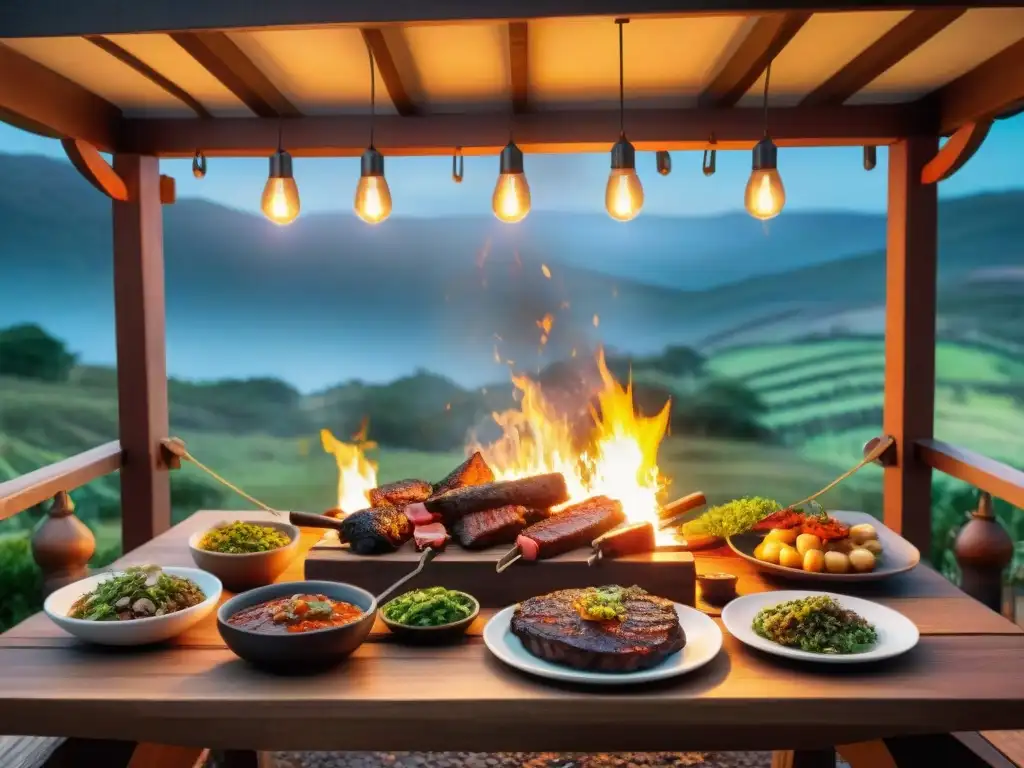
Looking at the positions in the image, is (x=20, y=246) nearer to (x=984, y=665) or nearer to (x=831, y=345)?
(x=831, y=345)

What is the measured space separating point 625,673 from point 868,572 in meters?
0.93

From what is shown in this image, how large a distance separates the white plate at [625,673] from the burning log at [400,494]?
61 cm

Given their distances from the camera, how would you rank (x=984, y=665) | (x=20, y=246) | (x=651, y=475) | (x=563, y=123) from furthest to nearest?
(x=20, y=246) < (x=563, y=123) < (x=651, y=475) < (x=984, y=665)

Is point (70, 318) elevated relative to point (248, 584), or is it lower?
elevated

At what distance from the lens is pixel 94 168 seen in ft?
11.4

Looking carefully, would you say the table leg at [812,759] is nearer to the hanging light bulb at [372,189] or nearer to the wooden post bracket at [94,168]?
the hanging light bulb at [372,189]

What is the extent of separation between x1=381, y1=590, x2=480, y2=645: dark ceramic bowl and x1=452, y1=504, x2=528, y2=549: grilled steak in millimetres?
307

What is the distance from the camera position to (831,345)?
782 centimetres

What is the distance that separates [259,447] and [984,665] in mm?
7188

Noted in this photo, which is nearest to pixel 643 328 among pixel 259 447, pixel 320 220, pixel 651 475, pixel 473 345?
pixel 473 345

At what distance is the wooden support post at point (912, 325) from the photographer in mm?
3658

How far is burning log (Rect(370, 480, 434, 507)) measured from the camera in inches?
102

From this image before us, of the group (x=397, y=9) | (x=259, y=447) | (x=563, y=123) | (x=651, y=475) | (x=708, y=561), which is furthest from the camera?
(x=259, y=447)

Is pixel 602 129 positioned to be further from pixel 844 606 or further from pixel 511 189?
pixel 844 606
